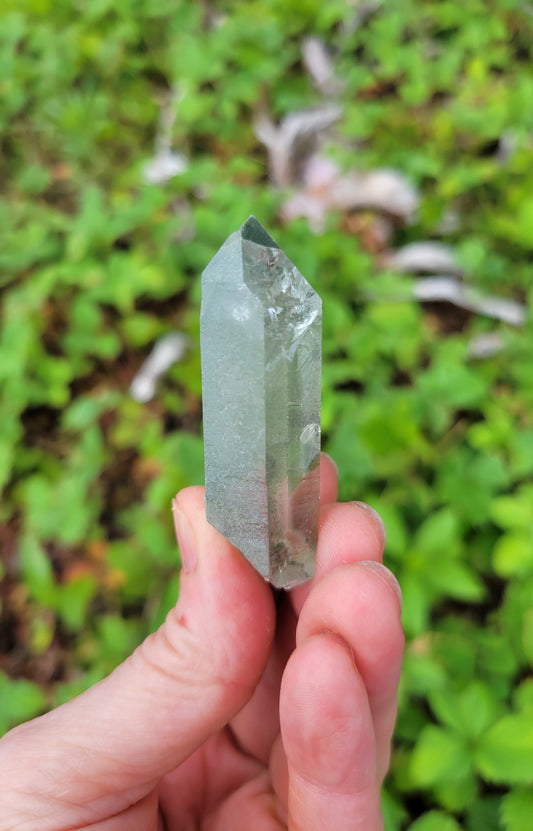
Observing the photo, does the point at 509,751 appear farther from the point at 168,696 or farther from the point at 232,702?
the point at 168,696

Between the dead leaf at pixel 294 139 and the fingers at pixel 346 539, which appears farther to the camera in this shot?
the dead leaf at pixel 294 139

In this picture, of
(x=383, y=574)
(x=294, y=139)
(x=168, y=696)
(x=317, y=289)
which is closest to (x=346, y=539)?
(x=383, y=574)

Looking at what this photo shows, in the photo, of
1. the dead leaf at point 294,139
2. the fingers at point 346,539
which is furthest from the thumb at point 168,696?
the dead leaf at point 294,139

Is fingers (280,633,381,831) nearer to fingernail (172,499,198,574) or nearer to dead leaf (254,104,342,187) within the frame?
fingernail (172,499,198,574)

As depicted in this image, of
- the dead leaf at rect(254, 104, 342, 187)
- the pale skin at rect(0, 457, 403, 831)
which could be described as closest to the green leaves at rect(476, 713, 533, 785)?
the pale skin at rect(0, 457, 403, 831)

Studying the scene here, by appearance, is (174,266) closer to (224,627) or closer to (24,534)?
(24,534)

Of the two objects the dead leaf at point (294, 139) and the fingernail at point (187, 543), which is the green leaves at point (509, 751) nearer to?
the fingernail at point (187, 543)
